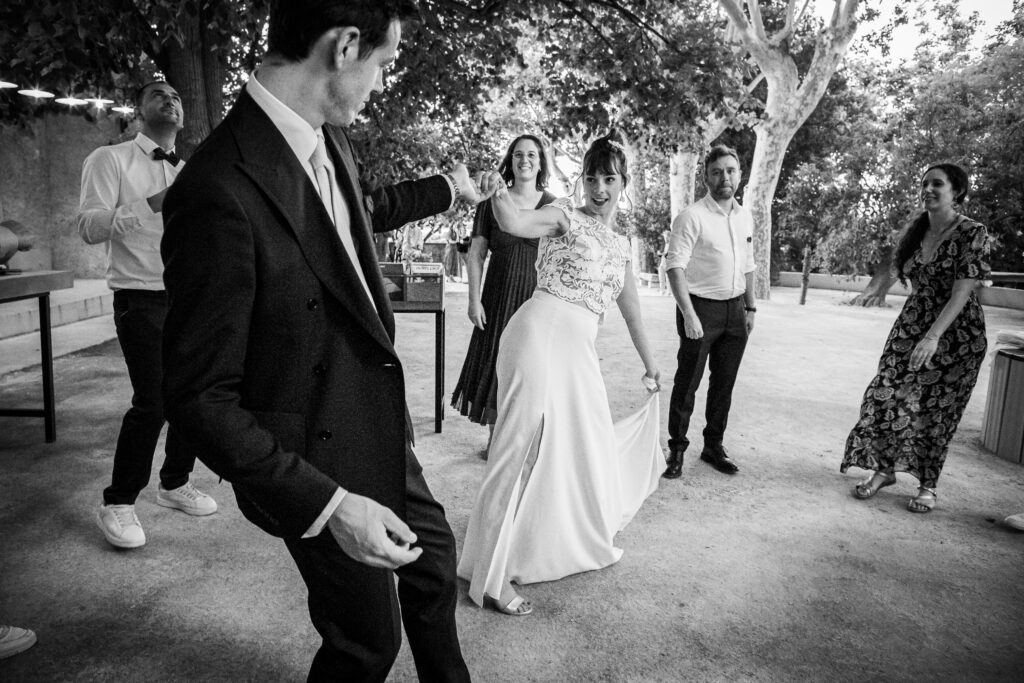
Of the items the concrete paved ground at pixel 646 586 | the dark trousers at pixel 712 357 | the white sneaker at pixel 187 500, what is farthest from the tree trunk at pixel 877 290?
the white sneaker at pixel 187 500

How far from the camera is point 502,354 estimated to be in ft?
10.9

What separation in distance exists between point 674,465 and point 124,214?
3.55m

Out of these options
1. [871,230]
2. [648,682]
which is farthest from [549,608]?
[871,230]

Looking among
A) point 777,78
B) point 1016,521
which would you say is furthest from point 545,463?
point 777,78

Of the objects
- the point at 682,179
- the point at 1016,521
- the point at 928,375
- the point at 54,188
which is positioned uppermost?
the point at 682,179

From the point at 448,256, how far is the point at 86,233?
2159 cm

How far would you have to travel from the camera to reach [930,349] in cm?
423

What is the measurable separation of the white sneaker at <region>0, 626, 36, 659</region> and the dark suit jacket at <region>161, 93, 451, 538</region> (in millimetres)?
1755

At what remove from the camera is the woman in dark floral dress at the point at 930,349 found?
13.9ft

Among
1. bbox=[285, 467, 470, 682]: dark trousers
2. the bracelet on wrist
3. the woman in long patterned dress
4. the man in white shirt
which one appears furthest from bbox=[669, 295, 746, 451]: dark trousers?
bbox=[285, 467, 470, 682]: dark trousers

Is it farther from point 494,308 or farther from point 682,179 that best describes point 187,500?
point 682,179

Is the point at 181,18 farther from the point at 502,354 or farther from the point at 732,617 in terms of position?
the point at 732,617

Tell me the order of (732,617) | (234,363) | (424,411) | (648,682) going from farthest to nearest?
(424,411), (732,617), (648,682), (234,363)

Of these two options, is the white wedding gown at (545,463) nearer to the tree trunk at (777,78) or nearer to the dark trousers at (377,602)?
the dark trousers at (377,602)
